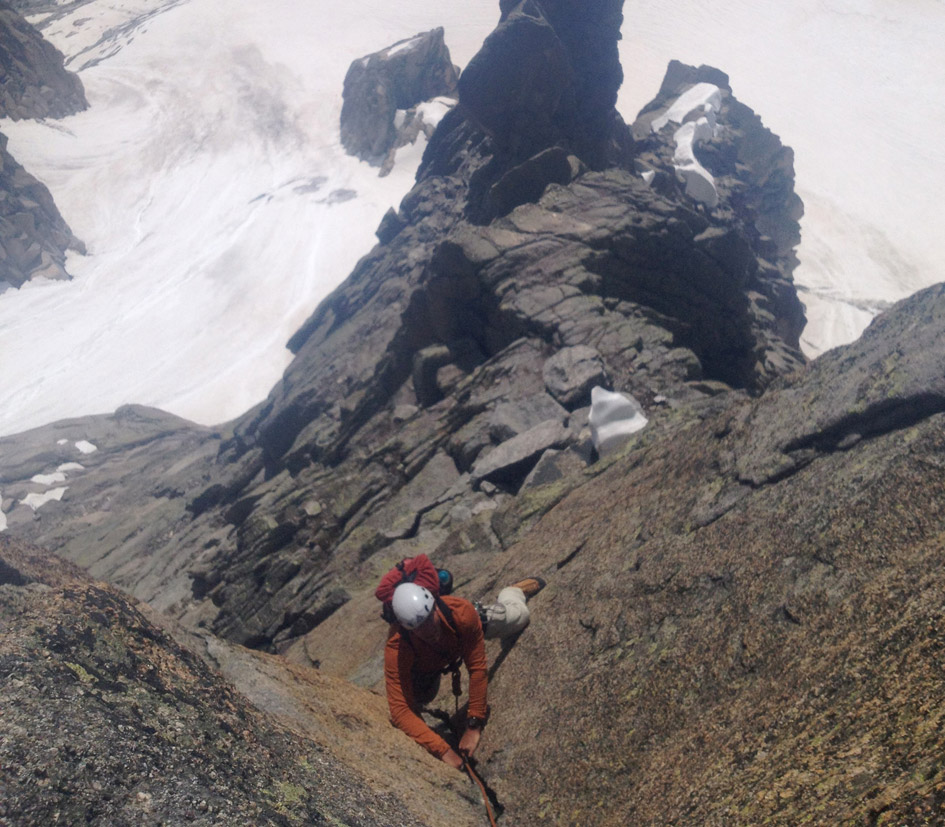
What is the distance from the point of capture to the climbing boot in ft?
20.5

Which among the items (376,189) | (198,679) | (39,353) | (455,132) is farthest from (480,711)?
(376,189)

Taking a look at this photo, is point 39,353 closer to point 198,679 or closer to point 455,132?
point 455,132

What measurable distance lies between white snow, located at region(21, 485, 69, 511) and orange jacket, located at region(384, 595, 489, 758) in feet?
116

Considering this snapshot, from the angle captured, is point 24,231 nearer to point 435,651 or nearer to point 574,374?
point 574,374

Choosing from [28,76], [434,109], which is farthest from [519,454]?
[28,76]

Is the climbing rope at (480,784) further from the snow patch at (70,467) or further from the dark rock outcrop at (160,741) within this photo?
the snow patch at (70,467)

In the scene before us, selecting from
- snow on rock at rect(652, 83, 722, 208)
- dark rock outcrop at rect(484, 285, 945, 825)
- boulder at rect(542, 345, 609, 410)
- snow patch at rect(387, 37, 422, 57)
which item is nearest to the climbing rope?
dark rock outcrop at rect(484, 285, 945, 825)

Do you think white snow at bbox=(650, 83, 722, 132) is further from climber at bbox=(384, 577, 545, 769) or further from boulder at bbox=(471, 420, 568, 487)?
climber at bbox=(384, 577, 545, 769)

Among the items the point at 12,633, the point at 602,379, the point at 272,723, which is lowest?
the point at 602,379

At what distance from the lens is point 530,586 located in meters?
6.25

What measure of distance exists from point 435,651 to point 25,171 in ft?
243

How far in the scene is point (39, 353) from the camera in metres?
51.6

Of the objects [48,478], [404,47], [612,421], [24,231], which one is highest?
[404,47]

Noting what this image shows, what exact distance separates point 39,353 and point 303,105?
42.6m
